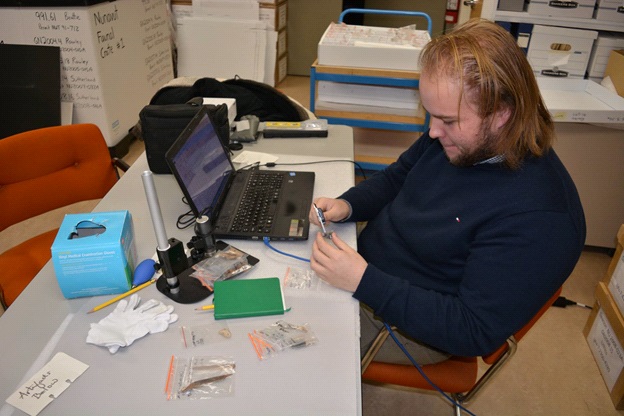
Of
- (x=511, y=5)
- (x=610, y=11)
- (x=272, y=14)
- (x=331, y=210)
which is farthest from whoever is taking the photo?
(x=272, y=14)

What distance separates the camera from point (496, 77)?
2.80 ft

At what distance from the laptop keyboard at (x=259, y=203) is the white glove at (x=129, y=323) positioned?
0.30 metres

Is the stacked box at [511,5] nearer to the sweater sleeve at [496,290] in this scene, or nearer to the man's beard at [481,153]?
the man's beard at [481,153]

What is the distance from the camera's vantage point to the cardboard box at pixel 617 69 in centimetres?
208

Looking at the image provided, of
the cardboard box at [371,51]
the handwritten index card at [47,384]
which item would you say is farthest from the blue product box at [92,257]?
the cardboard box at [371,51]

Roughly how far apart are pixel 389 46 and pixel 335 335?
167 centimetres

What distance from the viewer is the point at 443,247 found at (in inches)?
39.8

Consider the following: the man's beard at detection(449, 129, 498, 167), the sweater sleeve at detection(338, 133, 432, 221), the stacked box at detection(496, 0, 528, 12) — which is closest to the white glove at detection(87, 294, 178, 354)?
the sweater sleeve at detection(338, 133, 432, 221)

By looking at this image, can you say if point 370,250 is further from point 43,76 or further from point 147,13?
point 147,13

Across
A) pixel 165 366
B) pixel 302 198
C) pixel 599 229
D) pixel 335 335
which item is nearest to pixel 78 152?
pixel 302 198

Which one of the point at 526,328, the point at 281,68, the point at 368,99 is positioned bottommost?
the point at 281,68

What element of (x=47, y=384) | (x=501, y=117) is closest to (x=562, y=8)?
(x=501, y=117)

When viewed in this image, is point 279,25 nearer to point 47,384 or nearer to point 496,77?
point 496,77

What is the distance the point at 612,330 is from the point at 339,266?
124 centimetres
